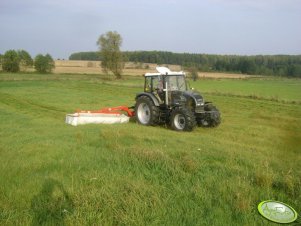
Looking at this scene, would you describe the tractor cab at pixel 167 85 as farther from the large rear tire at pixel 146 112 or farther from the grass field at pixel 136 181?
the grass field at pixel 136 181

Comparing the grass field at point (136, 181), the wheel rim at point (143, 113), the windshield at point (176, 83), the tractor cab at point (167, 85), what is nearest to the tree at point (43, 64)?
the wheel rim at point (143, 113)

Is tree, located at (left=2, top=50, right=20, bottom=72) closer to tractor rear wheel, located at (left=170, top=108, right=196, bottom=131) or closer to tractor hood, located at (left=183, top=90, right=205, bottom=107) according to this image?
tractor hood, located at (left=183, top=90, right=205, bottom=107)

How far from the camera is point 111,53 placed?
190ft

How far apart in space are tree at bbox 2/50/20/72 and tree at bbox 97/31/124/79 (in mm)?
22397

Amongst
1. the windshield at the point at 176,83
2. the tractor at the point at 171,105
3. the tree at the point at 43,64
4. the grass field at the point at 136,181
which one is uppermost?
the tree at the point at 43,64

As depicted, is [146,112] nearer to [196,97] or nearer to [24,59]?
[196,97]

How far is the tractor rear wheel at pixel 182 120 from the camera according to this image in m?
10.7

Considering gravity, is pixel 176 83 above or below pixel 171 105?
above

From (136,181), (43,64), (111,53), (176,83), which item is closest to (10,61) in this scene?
(43,64)

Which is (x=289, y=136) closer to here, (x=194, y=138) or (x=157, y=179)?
(x=194, y=138)

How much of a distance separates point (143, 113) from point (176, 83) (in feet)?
5.61

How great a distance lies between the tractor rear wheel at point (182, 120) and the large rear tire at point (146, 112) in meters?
0.83

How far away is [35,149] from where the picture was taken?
7.18m

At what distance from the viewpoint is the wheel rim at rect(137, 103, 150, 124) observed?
41.5ft
